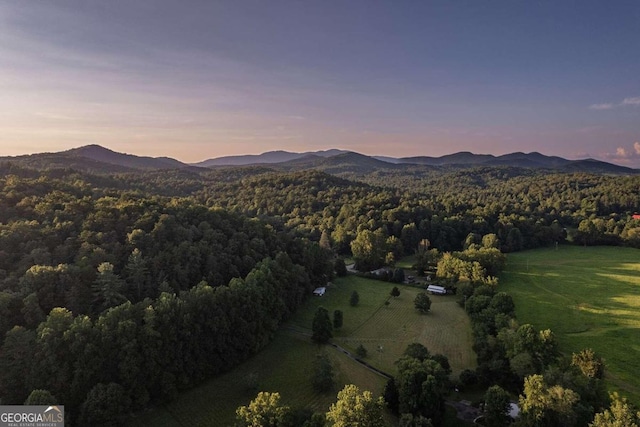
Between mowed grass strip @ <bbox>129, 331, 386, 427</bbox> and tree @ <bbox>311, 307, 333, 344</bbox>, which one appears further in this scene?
tree @ <bbox>311, 307, 333, 344</bbox>

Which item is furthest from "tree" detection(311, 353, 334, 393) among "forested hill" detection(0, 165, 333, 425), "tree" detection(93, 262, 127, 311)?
"tree" detection(93, 262, 127, 311)

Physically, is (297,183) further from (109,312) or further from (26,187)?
(109,312)

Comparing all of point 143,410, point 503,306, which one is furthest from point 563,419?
point 143,410

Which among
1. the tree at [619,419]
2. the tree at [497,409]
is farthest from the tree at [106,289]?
the tree at [619,419]

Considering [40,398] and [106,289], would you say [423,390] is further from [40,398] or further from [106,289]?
[106,289]

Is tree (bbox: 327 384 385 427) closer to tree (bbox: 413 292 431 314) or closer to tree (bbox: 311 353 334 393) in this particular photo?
tree (bbox: 311 353 334 393)

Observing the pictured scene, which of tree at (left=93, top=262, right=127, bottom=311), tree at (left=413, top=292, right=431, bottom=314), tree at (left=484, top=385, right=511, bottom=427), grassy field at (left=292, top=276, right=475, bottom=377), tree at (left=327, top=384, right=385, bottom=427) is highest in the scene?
tree at (left=93, top=262, right=127, bottom=311)
